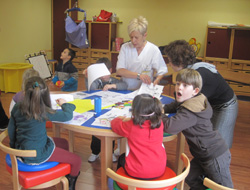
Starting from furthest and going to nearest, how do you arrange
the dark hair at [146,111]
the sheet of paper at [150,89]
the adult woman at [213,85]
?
the sheet of paper at [150,89] < the adult woman at [213,85] < the dark hair at [146,111]

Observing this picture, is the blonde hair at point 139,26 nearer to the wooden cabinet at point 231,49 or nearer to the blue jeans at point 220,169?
the blue jeans at point 220,169

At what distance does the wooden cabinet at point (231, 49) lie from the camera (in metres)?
5.58

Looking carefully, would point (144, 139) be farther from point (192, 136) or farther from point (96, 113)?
point (96, 113)

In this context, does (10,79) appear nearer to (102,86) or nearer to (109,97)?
(102,86)

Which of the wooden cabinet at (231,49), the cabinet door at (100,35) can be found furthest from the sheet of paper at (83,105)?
the cabinet door at (100,35)

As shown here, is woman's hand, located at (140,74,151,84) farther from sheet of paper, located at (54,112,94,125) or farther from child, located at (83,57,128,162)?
sheet of paper, located at (54,112,94,125)

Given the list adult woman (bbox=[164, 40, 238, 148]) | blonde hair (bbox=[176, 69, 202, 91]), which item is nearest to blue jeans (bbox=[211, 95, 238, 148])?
adult woman (bbox=[164, 40, 238, 148])

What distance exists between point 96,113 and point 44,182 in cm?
60

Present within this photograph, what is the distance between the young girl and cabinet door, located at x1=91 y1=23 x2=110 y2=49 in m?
5.18

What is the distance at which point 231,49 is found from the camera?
5.68m

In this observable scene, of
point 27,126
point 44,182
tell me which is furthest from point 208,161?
point 27,126

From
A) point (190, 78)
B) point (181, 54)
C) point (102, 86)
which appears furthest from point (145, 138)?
point (102, 86)

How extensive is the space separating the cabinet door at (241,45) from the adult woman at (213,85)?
3887 millimetres

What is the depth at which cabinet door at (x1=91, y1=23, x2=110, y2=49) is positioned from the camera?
6.50m
